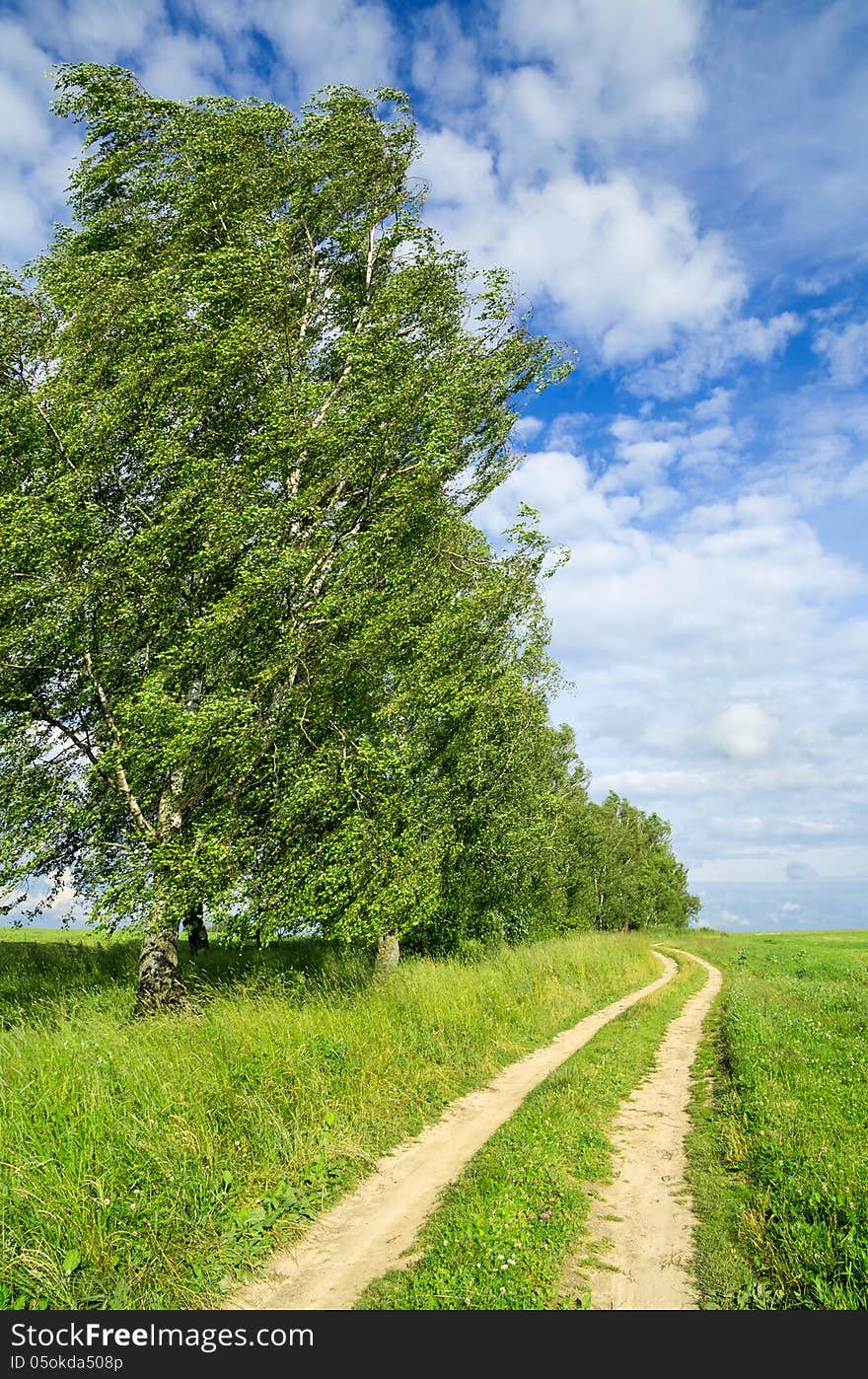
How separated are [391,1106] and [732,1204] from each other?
5004mm

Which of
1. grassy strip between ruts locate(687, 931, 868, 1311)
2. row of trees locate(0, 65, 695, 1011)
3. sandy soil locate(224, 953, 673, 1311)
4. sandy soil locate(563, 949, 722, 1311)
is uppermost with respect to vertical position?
row of trees locate(0, 65, 695, 1011)

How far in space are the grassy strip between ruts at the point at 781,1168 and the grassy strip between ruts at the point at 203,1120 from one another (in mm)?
A: 4079

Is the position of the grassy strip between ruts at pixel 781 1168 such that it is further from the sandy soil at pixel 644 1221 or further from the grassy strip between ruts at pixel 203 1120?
the grassy strip between ruts at pixel 203 1120

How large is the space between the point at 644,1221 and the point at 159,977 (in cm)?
1111

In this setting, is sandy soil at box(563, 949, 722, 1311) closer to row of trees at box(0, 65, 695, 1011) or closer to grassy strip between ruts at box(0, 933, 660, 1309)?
grassy strip between ruts at box(0, 933, 660, 1309)

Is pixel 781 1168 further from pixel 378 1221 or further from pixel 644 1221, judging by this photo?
pixel 378 1221

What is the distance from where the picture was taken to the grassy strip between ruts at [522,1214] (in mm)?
5957

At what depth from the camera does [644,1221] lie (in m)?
7.53

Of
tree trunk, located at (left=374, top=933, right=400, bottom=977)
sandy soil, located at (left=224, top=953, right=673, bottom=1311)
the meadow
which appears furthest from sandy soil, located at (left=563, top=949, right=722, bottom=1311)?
tree trunk, located at (left=374, top=933, right=400, bottom=977)

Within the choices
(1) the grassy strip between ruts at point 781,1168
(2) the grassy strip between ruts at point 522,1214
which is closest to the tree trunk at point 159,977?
(2) the grassy strip between ruts at point 522,1214

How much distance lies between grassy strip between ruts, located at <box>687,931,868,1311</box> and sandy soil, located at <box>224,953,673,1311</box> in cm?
287

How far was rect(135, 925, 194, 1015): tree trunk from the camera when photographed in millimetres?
14906

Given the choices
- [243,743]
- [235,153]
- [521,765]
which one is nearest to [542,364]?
[235,153]
